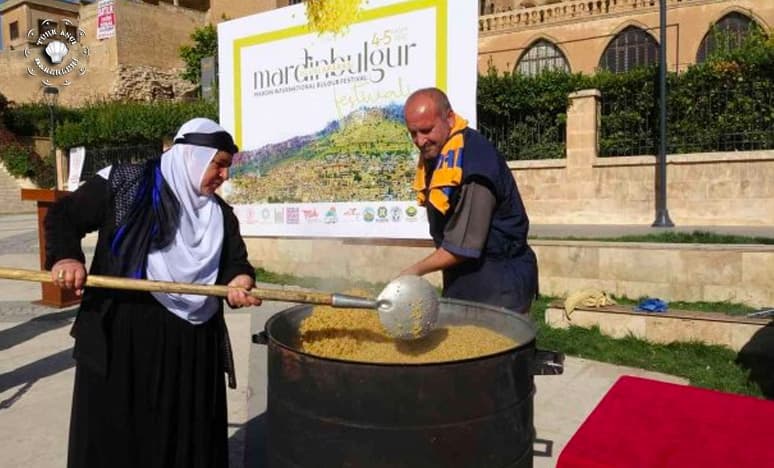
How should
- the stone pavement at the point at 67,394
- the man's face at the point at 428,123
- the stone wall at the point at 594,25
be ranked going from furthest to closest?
the stone wall at the point at 594,25 < the stone pavement at the point at 67,394 < the man's face at the point at 428,123

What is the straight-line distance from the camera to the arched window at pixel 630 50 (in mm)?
24109

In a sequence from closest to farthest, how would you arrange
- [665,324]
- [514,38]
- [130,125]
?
[665,324] → [130,125] → [514,38]

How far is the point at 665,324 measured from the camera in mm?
4902

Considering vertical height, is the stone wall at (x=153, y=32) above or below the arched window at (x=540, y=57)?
above

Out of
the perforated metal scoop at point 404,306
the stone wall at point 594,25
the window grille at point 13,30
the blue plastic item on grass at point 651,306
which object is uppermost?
the window grille at point 13,30

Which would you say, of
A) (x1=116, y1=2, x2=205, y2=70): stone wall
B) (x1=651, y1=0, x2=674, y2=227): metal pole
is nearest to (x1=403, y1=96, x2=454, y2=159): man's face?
(x1=651, y1=0, x2=674, y2=227): metal pole

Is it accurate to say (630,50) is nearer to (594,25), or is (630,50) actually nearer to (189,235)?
(594,25)

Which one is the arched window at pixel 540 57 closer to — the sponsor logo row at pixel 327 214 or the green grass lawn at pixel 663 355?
the sponsor logo row at pixel 327 214

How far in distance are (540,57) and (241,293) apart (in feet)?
88.1

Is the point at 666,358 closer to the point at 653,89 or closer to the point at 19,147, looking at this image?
the point at 653,89

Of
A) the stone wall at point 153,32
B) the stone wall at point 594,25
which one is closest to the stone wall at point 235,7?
the stone wall at point 153,32

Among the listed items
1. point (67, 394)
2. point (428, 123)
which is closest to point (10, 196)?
point (67, 394)

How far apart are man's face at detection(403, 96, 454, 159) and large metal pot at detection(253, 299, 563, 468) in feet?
3.17

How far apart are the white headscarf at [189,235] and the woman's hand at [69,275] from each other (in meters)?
0.23
